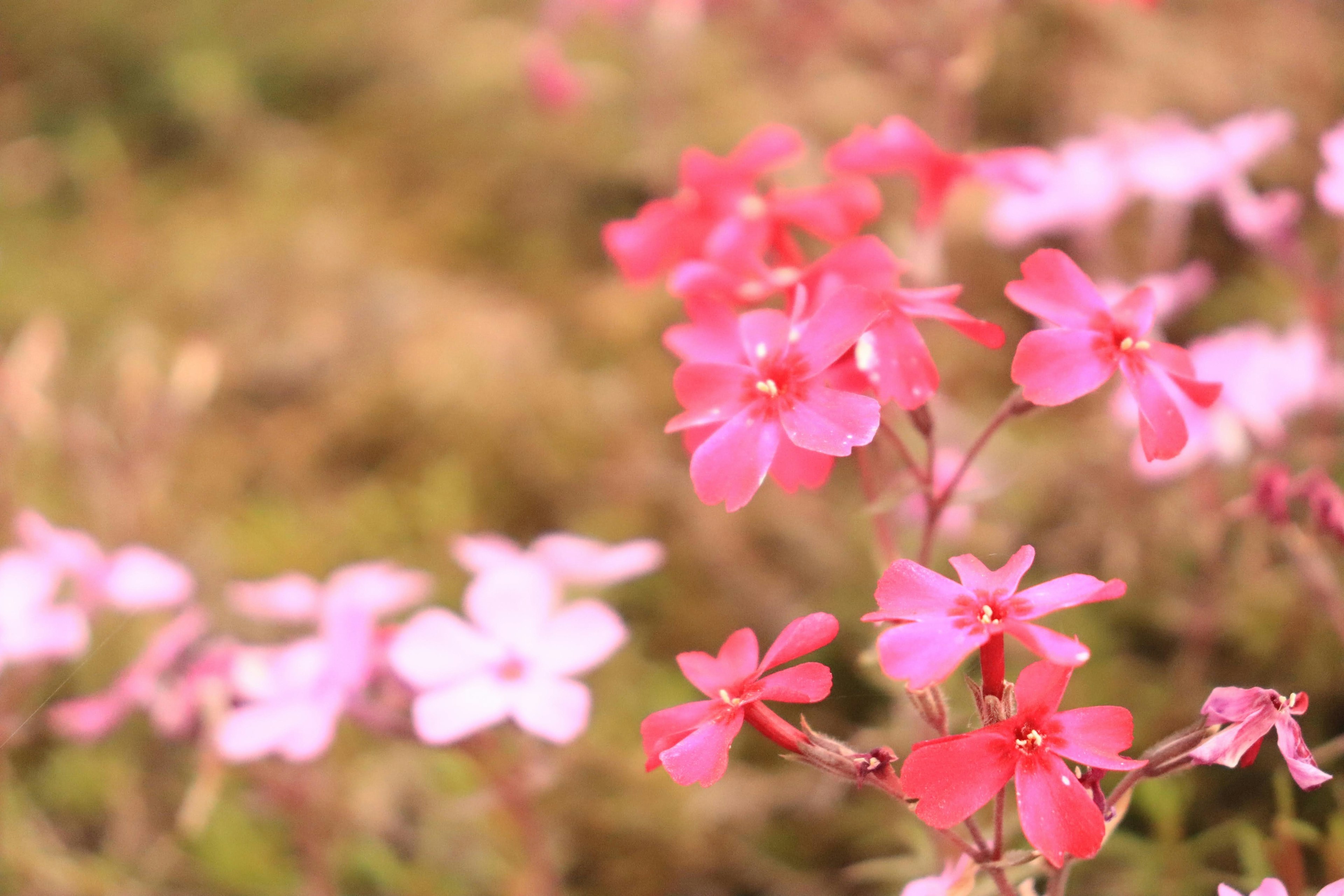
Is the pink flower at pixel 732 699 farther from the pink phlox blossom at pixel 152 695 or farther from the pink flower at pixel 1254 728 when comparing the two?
the pink phlox blossom at pixel 152 695

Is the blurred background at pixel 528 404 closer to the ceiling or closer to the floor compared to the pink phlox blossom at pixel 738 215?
closer to the floor

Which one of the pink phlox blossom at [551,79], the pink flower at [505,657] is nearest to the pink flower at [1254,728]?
the pink flower at [505,657]

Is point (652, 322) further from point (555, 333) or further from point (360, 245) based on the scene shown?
point (360, 245)

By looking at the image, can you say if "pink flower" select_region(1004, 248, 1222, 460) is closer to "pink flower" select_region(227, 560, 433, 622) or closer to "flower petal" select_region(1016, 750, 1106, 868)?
"flower petal" select_region(1016, 750, 1106, 868)

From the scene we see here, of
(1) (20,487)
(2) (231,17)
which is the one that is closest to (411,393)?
(1) (20,487)

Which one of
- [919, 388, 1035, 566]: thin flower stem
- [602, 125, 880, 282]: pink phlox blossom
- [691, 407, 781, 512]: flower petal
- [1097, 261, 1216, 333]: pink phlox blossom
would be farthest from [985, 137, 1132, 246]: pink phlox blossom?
[691, 407, 781, 512]: flower petal

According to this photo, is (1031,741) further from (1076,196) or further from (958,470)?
(1076,196)
